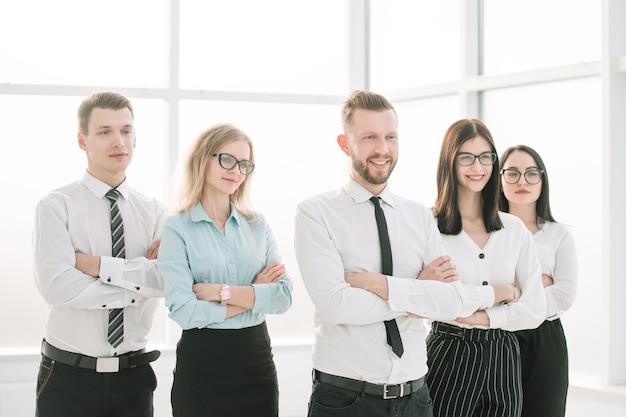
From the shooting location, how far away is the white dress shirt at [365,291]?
264cm

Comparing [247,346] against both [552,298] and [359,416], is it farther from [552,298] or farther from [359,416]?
[552,298]

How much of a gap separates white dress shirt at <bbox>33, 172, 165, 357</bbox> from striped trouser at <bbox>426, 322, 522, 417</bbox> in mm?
1190

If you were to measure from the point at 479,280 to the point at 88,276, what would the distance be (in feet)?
5.20

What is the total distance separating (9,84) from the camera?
525cm

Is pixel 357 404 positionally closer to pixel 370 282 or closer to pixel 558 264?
pixel 370 282

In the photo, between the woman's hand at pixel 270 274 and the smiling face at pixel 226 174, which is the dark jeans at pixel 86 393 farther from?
the smiling face at pixel 226 174

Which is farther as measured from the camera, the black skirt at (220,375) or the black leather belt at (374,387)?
the black skirt at (220,375)

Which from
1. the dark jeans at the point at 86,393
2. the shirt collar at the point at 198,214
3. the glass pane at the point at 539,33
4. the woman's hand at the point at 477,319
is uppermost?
the glass pane at the point at 539,33

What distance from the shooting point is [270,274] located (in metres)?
3.01

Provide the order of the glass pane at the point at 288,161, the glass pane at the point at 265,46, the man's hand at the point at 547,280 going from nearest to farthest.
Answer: the man's hand at the point at 547,280
the glass pane at the point at 265,46
the glass pane at the point at 288,161

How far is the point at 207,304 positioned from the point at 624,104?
113 inches

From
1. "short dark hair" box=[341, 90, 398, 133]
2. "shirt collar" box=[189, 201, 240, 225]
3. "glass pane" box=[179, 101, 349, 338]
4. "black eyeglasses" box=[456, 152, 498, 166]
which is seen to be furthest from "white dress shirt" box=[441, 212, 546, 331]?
"glass pane" box=[179, 101, 349, 338]

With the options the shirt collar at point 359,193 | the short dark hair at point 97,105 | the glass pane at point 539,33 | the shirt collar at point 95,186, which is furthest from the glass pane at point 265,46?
the shirt collar at point 359,193

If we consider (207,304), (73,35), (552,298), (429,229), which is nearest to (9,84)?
(73,35)
